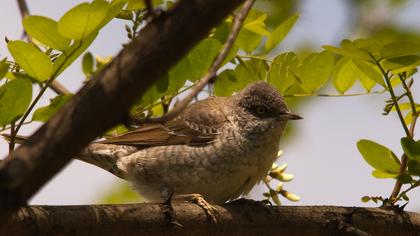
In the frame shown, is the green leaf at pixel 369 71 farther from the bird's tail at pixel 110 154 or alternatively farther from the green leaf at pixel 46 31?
the bird's tail at pixel 110 154

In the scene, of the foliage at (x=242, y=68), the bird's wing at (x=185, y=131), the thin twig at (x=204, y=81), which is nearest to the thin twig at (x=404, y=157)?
the foliage at (x=242, y=68)

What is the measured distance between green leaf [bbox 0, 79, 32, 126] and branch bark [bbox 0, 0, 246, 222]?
1286 mm

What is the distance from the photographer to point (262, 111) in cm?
547

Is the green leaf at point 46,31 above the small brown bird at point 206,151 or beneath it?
above

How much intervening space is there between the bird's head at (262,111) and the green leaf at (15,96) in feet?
6.98

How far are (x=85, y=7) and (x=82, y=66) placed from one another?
57.5 inches

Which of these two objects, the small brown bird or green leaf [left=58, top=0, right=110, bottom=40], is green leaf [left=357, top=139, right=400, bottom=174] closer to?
the small brown bird

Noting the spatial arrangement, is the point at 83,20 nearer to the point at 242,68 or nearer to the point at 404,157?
the point at 242,68

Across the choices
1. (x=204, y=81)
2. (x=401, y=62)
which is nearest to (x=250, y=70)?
(x=401, y=62)

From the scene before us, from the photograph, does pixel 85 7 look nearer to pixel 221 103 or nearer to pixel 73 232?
pixel 73 232

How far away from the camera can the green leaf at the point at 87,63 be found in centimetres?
430

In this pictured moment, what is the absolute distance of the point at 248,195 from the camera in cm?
486

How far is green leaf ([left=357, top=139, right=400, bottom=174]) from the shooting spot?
3766 millimetres

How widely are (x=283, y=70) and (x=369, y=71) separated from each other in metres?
0.60
